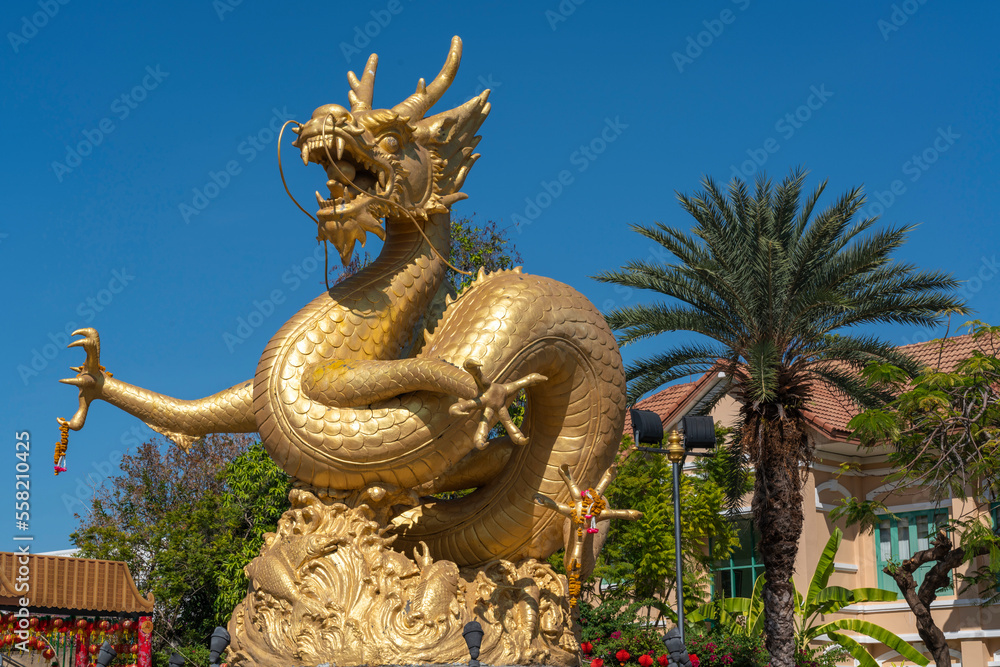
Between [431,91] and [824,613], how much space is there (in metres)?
15.6

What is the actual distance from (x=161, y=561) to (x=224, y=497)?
188cm

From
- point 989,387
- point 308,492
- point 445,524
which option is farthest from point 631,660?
point 308,492

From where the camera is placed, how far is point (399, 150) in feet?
28.4

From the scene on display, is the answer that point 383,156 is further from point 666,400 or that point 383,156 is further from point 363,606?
point 666,400

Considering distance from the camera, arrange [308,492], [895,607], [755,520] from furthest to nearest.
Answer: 1. [895,607]
2. [755,520]
3. [308,492]

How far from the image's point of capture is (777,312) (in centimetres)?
1533

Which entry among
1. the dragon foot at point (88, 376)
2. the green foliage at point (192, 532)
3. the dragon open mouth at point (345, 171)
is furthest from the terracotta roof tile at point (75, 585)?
the dragon open mouth at point (345, 171)

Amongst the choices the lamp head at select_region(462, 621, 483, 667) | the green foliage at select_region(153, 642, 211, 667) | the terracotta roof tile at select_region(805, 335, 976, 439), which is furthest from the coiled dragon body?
the terracotta roof tile at select_region(805, 335, 976, 439)

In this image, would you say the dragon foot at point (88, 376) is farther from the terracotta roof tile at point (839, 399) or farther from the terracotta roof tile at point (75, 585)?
the terracotta roof tile at point (839, 399)

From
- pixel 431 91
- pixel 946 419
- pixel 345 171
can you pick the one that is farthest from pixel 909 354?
pixel 345 171

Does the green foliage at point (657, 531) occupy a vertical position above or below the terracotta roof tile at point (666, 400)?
below

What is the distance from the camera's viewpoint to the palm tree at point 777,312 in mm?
15039

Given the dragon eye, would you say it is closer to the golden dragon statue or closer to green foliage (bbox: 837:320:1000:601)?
the golden dragon statue

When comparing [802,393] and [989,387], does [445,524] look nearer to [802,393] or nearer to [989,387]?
[802,393]
